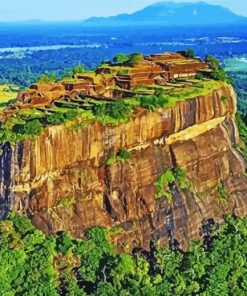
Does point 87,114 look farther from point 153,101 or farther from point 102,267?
point 102,267

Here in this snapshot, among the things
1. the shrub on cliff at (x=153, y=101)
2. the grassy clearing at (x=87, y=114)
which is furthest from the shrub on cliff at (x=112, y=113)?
the shrub on cliff at (x=153, y=101)

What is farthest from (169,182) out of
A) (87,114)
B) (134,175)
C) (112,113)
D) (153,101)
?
(87,114)

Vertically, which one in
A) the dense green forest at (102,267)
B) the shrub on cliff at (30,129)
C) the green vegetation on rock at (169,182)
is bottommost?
the dense green forest at (102,267)

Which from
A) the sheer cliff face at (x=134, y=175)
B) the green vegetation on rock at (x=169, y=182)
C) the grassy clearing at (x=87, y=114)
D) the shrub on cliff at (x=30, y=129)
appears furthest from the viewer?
the green vegetation on rock at (x=169, y=182)

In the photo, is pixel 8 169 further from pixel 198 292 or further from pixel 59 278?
pixel 198 292

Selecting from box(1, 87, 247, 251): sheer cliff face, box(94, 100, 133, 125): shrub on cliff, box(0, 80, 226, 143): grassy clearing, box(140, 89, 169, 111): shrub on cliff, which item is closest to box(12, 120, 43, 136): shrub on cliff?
box(0, 80, 226, 143): grassy clearing

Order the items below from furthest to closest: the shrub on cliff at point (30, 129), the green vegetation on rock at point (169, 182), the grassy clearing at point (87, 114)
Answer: the green vegetation on rock at point (169, 182) → the grassy clearing at point (87, 114) → the shrub on cliff at point (30, 129)

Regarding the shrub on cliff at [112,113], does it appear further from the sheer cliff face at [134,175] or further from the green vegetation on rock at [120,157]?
the green vegetation on rock at [120,157]
